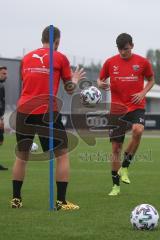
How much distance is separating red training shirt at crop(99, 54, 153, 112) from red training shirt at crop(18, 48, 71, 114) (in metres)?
2.18

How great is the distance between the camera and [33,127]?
353 inches

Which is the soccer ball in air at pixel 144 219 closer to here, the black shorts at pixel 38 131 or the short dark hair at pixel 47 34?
the black shorts at pixel 38 131

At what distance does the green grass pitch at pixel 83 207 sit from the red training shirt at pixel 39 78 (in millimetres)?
1382

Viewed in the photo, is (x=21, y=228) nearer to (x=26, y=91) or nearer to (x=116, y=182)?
(x=26, y=91)

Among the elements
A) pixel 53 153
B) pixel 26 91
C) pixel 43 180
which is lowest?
pixel 43 180

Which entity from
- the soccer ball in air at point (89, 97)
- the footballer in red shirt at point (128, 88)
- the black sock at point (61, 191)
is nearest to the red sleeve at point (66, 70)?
the black sock at point (61, 191)

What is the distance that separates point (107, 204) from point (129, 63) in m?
2.69

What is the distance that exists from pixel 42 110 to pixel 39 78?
43cm

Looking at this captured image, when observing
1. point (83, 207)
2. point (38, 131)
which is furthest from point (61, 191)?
point (38, 131)

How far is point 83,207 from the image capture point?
29.8 ft

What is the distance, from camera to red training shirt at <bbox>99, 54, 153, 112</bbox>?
10938mm

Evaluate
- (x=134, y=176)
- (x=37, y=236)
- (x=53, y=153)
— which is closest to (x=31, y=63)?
(x=53, y=153)

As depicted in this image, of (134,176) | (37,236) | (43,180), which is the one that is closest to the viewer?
(37,236)

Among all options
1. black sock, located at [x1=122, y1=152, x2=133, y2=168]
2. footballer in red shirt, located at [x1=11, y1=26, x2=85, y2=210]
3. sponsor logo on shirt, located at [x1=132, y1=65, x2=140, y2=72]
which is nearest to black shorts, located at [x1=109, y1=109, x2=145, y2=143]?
black sock, located at [x1=122, y1=152, x2=133, y2=168]
